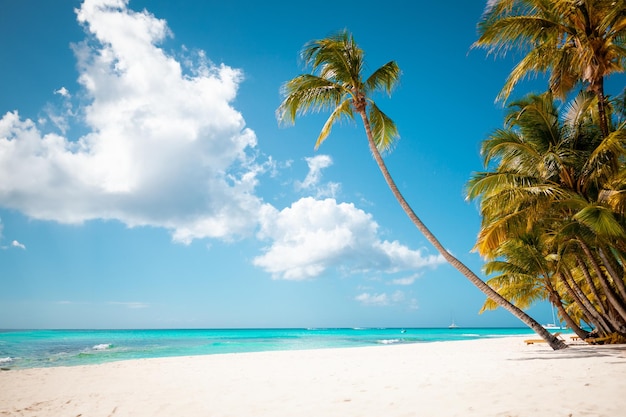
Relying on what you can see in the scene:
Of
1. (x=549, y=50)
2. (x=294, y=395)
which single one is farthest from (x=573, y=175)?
(x=294, y=395)

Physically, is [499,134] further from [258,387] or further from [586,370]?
[258,387]

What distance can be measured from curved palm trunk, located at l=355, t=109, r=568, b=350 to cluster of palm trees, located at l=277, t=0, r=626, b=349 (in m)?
0.03

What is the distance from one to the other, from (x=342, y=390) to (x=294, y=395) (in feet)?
2.31

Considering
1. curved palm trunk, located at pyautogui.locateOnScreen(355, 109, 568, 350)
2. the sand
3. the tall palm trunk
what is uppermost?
the tall palm trunk

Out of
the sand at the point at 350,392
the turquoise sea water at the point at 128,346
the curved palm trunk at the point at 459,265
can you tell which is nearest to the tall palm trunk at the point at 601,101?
the curved palm trunk at the point at 459,265

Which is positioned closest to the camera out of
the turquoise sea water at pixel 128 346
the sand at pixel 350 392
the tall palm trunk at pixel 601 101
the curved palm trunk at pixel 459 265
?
the sand at pixel 350 392

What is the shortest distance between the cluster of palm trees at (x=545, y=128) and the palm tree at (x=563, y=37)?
0.02m

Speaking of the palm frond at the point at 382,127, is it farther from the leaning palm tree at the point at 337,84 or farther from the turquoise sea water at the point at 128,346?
the turquoise sea water at the point at 128,346

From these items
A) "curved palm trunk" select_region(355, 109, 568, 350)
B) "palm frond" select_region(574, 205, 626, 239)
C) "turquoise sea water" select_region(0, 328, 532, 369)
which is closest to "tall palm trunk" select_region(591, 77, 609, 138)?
"palm frond" select_region(574, 205, 626, 239)

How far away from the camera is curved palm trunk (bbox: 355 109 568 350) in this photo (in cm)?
923

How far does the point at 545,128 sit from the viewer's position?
9.97 meters

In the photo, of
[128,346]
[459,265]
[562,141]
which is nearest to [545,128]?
[562,141]

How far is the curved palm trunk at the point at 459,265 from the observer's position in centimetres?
923

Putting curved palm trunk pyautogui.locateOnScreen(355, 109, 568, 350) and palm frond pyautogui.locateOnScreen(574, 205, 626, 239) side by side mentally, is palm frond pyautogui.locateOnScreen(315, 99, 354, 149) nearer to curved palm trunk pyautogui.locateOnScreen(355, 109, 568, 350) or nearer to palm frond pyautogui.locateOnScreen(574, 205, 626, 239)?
curved palm trunk pyautogui.locateOnScreen(355, 109, 568, 350)
